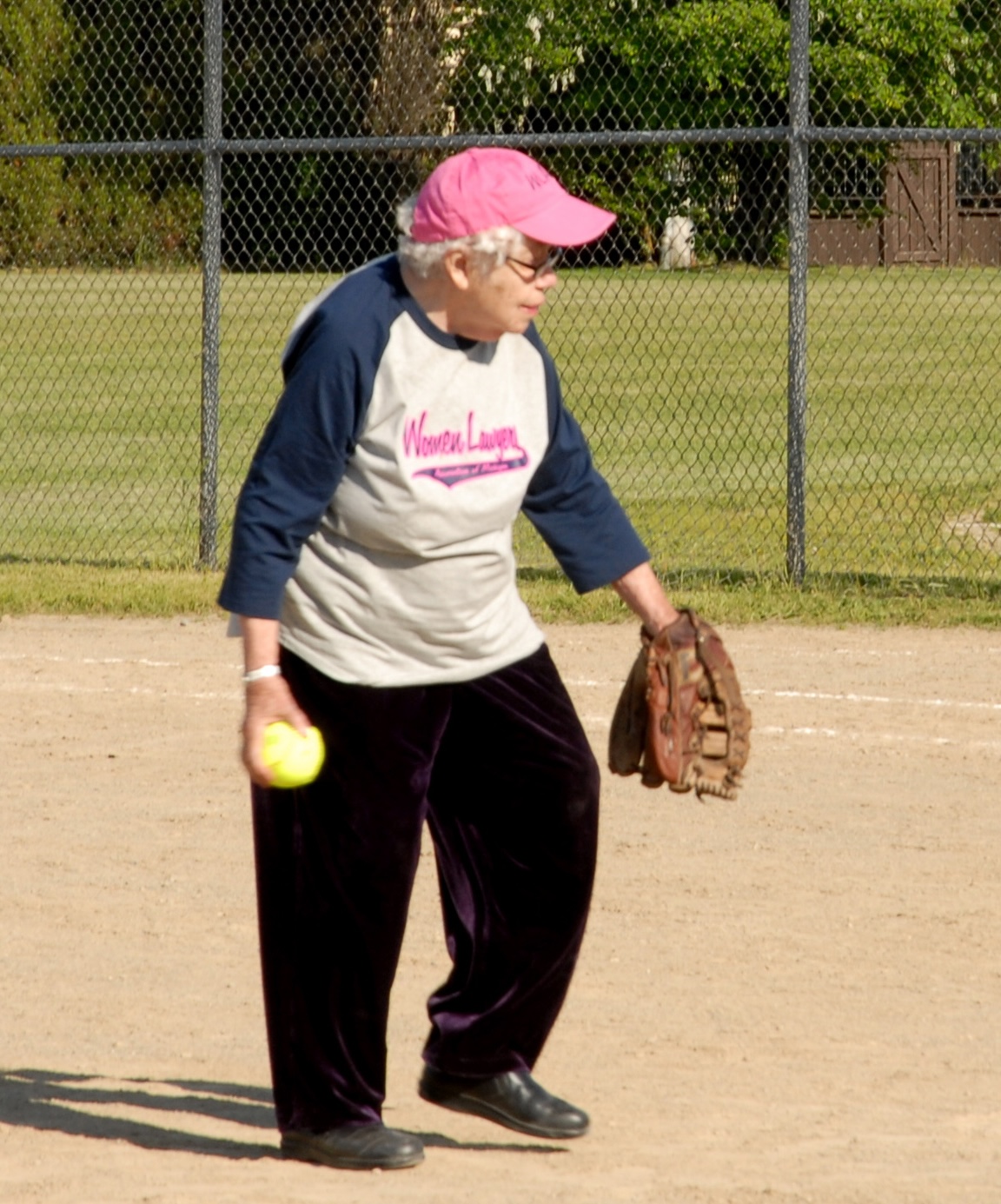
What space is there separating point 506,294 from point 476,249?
3.7 inches

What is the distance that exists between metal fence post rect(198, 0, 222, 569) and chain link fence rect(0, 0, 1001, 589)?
19 mm

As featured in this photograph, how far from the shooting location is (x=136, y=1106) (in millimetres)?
4340

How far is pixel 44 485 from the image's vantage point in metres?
15.2

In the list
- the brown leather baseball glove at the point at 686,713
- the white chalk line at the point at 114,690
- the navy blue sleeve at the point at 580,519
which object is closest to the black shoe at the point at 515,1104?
the brown leather baseball glove at the point at 686,713

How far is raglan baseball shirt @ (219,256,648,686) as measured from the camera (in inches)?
146

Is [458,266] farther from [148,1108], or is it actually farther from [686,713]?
[148,1108]

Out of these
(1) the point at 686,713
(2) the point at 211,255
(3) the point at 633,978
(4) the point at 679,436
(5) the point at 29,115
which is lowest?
Result: (4) the point at 679,436

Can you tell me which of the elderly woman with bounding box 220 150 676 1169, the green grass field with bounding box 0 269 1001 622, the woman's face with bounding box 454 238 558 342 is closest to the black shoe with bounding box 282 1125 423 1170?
the elderly woman with bounding box 220 150 676 1169

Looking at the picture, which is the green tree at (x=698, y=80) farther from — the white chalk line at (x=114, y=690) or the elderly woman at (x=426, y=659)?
the elderly woman at (x=426, y=659)

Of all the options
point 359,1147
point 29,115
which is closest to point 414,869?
point 359,1147

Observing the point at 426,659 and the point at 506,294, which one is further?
the point at 426,659

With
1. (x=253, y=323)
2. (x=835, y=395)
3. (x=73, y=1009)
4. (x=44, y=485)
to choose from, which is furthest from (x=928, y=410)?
(x=73, y=1009)

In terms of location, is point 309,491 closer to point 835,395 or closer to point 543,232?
point 543,232

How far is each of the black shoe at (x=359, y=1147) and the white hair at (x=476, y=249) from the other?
1.54m
